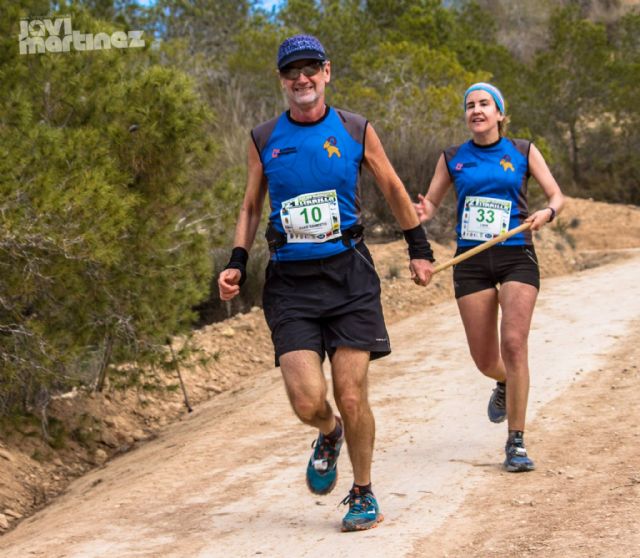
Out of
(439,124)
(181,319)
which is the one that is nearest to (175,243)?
(181,319)

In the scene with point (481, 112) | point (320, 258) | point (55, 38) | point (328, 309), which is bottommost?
point (328, 309)

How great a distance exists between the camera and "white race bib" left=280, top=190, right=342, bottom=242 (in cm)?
528

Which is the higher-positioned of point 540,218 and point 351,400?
point 540,218

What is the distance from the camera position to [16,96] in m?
9.23

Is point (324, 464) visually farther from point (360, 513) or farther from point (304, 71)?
point (304, 71)

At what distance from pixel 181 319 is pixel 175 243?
0.72 metres

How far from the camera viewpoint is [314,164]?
529 cm

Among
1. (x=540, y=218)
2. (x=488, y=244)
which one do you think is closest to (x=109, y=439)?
(x=488, y=244)

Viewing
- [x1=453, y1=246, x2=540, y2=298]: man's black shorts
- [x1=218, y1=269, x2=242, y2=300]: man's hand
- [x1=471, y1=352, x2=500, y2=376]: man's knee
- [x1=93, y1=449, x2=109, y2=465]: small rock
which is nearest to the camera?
[x1=218, y1=269, x2=242, y2=300]: man's hand

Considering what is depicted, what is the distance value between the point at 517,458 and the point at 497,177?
1611 millimetres

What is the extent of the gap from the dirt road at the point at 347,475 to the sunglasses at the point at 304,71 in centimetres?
214

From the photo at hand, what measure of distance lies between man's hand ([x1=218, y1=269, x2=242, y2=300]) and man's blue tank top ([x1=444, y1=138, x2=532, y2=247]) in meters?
1.70

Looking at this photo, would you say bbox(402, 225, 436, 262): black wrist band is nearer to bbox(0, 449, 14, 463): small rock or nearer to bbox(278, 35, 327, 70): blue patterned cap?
bbox(278, 35, 327, 70): blue patterned cap

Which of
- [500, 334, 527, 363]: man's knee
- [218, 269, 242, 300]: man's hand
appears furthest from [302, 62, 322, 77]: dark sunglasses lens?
[500, 334, 527, 363]: man's knee
